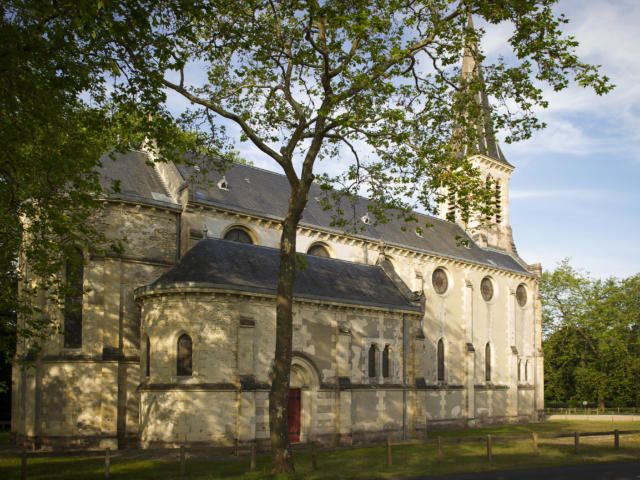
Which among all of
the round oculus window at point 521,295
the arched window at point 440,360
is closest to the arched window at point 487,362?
the arched window at point 440,360

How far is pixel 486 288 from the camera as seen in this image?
4144 cm

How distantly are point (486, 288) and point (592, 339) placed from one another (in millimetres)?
21991

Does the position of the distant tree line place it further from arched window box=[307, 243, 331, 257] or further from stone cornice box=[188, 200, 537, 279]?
arched window box=[307, 243, 331, 257]

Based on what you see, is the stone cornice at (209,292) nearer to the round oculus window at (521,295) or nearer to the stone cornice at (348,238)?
the stone cornice at (348,238)

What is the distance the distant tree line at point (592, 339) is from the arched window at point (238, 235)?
39.2m

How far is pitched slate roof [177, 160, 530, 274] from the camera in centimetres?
2795

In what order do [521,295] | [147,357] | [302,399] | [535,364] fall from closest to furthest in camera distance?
[147,357], [302,399], [535,364], [521,295]

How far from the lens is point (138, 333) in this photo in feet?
80.6

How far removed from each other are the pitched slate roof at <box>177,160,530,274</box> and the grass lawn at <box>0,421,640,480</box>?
25.6 feet

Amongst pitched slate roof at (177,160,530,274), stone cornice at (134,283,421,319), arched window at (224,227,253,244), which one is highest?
pitched slate roof at (177,160,530,274)

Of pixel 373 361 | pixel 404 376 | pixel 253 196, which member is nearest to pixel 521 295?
pixel 404 376

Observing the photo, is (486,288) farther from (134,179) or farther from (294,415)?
(134,179)

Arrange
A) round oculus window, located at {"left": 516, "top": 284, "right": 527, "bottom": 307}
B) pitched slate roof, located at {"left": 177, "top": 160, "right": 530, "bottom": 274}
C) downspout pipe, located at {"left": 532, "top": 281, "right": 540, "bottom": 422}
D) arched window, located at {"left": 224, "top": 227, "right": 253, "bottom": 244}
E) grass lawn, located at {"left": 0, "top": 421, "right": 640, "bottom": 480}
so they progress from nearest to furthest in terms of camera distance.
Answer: grass lawn, located at {"left": 0, "top": 421, "right": 640, "bottom": 480}, pitched slate roof, located at {"left": 177, "top": 160, "right": 530, "bottom": 274}, arched window, located at {"left": 224, "top": 227, "right": 253, "bottom": 244}, downspout pipe, located at {"left": 532, "top": 281, "right": 540, "bottom": 422}, round oculus window, located at {"left": 516, "top": 284, "right": 527, "bottom": 307}

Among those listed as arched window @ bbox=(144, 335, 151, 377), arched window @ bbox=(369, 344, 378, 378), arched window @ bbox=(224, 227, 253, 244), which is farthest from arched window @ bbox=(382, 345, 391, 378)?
arched window @ bbox=(144, 335, 151, 377)
